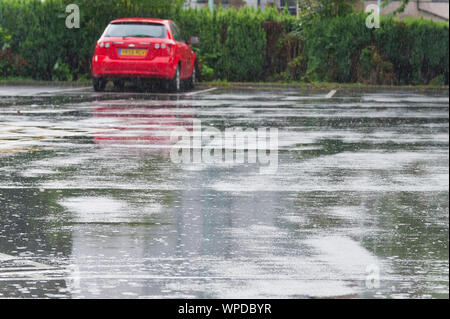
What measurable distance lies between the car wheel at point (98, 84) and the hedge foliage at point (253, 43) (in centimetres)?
469

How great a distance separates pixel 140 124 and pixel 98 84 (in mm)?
8939

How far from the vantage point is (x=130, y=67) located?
2419cm

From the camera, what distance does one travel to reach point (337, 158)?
12.2m

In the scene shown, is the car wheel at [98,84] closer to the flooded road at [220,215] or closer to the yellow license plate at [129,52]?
the yellow license plate at [129,52]

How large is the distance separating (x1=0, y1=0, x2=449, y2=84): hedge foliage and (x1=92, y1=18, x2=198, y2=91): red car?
491 cm

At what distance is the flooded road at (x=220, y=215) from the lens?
6176 mm

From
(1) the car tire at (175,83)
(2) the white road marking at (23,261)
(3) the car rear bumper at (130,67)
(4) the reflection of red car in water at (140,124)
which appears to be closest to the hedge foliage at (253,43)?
(1) the car tire at (175,83)

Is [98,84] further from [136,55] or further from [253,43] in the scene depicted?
[253,43]

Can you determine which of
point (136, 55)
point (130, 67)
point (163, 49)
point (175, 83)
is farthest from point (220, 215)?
point (175, 83)

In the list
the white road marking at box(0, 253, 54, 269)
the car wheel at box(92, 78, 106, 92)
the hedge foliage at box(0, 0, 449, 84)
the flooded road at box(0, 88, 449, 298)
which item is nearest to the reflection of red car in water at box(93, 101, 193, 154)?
the flooded road at box(0, 88, 449, 298)

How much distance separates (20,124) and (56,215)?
8.00 m

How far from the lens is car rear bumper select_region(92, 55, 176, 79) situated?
24203 millimetres
